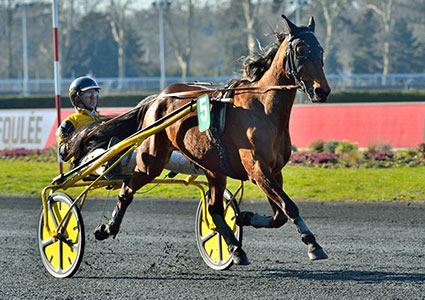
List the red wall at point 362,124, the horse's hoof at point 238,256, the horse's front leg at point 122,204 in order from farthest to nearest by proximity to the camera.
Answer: the red wall at point 362,124, the horse's front leg at point 122,204, the horse's hoof at point 238,256

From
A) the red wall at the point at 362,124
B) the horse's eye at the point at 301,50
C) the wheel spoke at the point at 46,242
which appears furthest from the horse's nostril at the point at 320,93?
the red wall at the point at 362,124

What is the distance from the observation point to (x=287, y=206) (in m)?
4.22

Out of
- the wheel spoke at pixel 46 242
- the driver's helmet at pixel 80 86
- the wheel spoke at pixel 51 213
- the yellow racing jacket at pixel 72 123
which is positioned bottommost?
the wheel spoke at pixel 46 242

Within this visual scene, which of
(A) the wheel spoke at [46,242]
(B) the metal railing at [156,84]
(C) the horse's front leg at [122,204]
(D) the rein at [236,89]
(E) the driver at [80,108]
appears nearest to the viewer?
(D) the rein at [236,89]

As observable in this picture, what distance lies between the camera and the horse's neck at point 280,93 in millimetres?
4508

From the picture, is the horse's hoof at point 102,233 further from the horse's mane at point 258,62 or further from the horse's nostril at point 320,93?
the horse's nostril at point 320,93

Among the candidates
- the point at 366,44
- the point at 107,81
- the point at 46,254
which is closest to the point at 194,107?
the point at 46,254

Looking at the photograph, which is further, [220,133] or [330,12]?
[330,12]

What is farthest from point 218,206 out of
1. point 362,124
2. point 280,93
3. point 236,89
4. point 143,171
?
point 362,124

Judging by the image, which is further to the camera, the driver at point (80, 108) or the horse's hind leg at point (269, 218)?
the driver at point (80, 108)

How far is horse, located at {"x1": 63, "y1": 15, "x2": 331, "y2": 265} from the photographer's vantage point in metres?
4.28

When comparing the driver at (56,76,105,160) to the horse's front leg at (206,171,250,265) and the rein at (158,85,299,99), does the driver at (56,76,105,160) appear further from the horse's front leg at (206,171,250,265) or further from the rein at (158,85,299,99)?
the horse's front leg at (206,171,250,265)

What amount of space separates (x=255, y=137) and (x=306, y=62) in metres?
0.59

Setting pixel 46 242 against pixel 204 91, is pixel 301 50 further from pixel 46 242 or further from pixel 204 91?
pixel 46 242
